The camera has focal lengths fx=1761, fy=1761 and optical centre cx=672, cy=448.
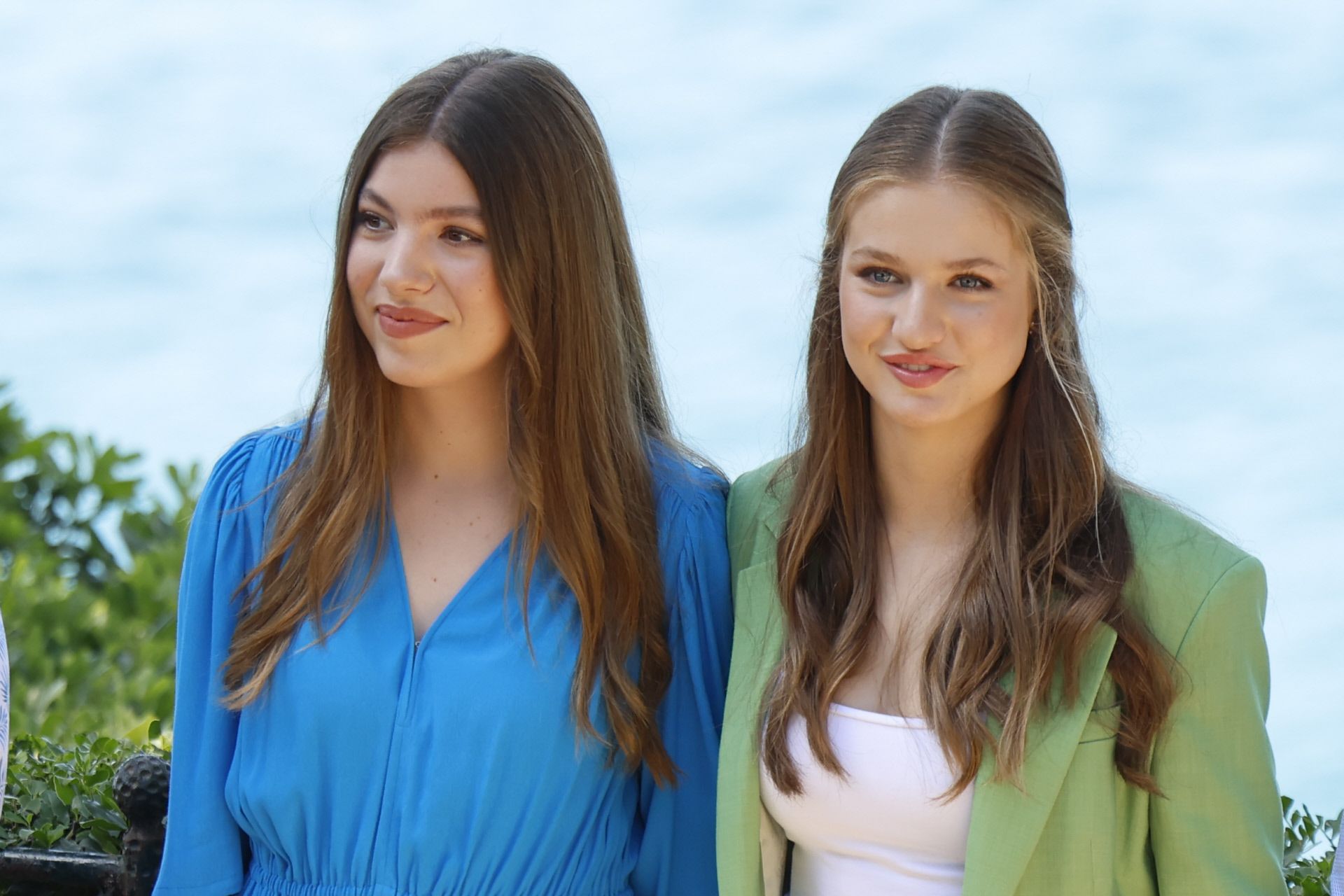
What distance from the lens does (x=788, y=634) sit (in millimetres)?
2666

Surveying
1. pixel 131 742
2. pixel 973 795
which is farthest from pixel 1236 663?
pixel 131 742

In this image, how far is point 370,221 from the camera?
109 inches

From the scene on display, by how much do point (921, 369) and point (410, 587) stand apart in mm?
918

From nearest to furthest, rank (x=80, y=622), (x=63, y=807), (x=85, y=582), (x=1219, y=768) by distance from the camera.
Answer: (x=1219, y=768)
(x=63, y=807)
(x=80, y=622)
(x=85, y=582)

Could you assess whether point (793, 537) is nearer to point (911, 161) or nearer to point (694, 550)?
point (694, 550)

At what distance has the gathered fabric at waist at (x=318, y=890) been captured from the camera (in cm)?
270

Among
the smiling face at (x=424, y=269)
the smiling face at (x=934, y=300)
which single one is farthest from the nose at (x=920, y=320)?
the smiling face at (x=424, y=269)

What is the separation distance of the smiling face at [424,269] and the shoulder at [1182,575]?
3.42 ft

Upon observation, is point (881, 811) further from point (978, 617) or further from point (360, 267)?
point (360, 267)

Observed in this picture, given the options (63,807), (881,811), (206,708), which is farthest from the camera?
(63,807)

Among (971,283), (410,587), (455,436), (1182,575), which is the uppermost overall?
(971,283)

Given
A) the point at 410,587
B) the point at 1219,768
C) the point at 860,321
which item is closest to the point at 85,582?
the point at 410,587

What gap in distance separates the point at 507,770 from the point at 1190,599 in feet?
3.41

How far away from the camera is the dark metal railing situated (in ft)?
9.26
